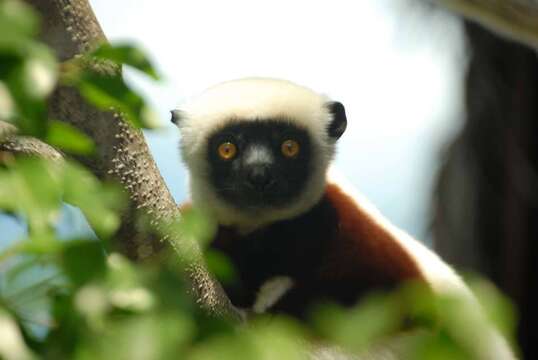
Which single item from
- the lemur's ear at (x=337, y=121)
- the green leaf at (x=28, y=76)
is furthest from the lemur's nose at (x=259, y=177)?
the green leaf at (x=28, y=76)

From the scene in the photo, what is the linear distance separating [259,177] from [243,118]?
40 cm

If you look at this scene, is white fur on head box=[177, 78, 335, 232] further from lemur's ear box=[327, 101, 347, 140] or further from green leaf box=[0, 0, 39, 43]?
green leaf box=[0, 0, 39, 43]

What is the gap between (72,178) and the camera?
857 mm

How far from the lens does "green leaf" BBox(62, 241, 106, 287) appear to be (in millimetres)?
801

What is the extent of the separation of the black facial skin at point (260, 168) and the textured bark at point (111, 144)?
1149 millimetres

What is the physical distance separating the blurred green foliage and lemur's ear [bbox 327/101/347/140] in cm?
287

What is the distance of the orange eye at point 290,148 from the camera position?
350 cm

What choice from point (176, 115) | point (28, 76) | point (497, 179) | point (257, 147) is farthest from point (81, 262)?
point (497, 179)

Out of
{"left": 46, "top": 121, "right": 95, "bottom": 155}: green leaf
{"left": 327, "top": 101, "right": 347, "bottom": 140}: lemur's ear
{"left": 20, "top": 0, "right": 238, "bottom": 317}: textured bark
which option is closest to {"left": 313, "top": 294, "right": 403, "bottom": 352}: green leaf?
{"left": 46, "top": 121, "right": 95, "bottom": 155}: green leaf

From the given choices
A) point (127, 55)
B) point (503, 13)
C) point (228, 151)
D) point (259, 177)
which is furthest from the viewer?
point (228, 151)

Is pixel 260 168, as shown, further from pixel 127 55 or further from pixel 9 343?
pixel 9 343

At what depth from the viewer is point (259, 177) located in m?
3.26

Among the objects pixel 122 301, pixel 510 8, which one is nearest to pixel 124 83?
pixel 122 301

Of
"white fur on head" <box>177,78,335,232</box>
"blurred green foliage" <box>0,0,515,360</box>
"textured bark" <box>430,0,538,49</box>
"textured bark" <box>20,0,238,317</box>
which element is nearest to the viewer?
"blurred green foliage" <box>0,0,515,360</box>
